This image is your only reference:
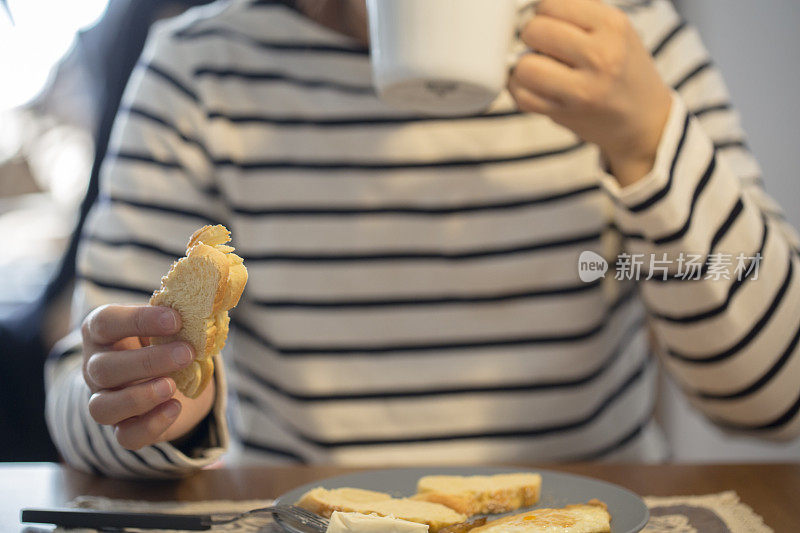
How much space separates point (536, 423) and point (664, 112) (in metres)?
0.43

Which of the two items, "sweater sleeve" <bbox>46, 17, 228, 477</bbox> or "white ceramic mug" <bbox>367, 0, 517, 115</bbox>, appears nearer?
"white ceramic mug" <bbox>367, 0, 517, 115</bbox>

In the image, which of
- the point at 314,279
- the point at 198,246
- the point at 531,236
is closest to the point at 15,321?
the point at 314,279

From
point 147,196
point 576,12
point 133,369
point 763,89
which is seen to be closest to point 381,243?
point 147,196

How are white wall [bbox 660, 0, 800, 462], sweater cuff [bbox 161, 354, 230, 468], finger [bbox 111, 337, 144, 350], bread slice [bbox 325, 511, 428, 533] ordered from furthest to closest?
1. white wall [bbox 660, 0, 800, 462]
2. sweater cuff [bbox 161, 354, 230, 468]
3. finger [bbox 111, 337, 144, 350]
4. bread slice [bbox 325, 511, 428, 533]

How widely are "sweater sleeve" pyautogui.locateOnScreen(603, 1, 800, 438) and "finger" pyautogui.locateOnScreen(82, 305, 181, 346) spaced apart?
431mm

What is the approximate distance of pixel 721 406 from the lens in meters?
0.84

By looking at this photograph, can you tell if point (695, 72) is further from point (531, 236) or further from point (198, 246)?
point (198, 246)

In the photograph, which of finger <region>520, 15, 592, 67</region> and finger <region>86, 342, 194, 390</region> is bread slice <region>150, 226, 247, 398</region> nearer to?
finger <region>86, 342, 194, 390</region>

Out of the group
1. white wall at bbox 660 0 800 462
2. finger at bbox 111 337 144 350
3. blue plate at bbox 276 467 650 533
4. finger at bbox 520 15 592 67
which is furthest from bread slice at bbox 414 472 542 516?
white wall at bbox 660 0 800 462

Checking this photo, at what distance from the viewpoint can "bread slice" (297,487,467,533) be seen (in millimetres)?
459

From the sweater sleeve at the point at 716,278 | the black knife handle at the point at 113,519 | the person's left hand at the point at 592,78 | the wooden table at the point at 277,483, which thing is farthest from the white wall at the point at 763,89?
the black knife handle at the point at 113,519

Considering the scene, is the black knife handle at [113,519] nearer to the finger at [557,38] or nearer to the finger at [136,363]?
the finger at [136,363]

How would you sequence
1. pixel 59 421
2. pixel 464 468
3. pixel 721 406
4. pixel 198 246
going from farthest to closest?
1. pixel 721 406
2. pixel 59 421
3. pixel 464 468
4. pixel 198 246

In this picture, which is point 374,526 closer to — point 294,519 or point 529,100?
point 294,519
